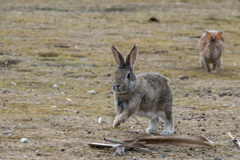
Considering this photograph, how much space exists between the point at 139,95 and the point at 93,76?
6654mm

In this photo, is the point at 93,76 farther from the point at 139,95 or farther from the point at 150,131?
the point at 139,95

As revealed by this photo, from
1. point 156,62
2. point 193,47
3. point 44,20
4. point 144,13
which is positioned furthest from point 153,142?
point 144,13

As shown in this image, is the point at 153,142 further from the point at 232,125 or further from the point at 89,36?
the point at 89,36

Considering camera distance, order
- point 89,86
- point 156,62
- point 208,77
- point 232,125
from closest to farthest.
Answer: point 232,125 → point 89,86 → point 208,77 → point 156,62

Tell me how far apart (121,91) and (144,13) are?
82.8ft

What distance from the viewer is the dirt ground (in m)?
7.45

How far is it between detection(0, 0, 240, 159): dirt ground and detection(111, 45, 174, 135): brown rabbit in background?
53 cm

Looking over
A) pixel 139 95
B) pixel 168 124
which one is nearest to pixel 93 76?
pixel 168 124

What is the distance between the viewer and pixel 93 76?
14.2 metres

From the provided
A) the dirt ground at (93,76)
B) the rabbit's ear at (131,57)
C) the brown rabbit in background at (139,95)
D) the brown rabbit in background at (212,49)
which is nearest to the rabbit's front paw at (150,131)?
the brown rabbit in background at (139,95)

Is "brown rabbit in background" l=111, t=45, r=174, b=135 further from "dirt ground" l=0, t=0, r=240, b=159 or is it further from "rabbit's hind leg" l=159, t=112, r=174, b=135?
"dirt ground" l=0, t=0, r=240, b=159

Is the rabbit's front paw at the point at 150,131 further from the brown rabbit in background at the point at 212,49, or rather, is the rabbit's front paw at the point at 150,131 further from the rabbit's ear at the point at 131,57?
the brown rabbit in background at the point at 212,49

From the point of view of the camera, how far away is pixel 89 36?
22500mm

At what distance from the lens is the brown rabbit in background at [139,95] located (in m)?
7.34
